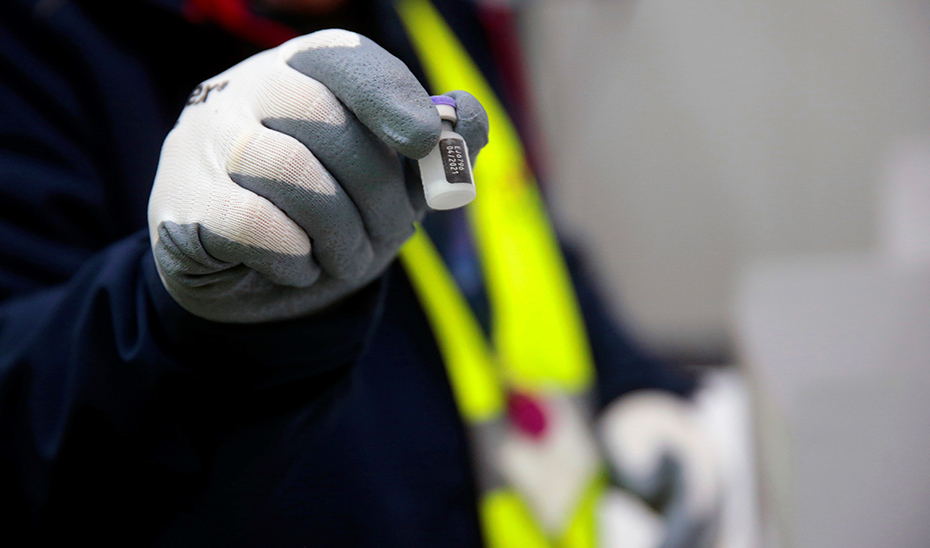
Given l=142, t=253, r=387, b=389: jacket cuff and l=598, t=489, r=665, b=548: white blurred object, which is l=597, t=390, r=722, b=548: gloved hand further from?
l=142, t=253, r=387, b=389: jacket cuff

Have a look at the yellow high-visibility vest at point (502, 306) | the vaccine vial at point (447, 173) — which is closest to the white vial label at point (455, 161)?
the vaccine vial at point (447, 173)

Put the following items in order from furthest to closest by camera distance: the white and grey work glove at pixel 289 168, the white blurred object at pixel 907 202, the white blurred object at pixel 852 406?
the white blurred object at pixel 907 202 → the white blurred object at pixel 852 406 → the white and grey work glove at pixel 289 168

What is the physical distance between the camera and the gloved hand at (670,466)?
614 millimetres

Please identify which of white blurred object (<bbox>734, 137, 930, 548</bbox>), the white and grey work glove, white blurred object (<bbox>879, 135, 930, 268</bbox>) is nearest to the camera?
the white and grey work glove

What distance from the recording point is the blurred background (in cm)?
58

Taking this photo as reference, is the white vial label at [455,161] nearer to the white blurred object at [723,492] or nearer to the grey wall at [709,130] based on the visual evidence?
the white blurred object at [723,492]

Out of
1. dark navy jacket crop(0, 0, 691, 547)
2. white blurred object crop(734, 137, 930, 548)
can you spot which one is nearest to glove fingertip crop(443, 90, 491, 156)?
dark navy jacket crop(0, 0, 691, 547)

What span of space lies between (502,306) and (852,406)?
14.4 inches

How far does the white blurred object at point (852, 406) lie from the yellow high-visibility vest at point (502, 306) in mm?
195

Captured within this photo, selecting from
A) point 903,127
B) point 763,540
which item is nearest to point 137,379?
point 763,540

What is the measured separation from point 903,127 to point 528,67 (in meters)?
0.59

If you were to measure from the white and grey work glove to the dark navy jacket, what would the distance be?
34mm

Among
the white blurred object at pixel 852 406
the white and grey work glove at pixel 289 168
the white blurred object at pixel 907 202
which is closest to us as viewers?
the white and grey work glove at pixel 289 168

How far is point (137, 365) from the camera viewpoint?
27 cm
